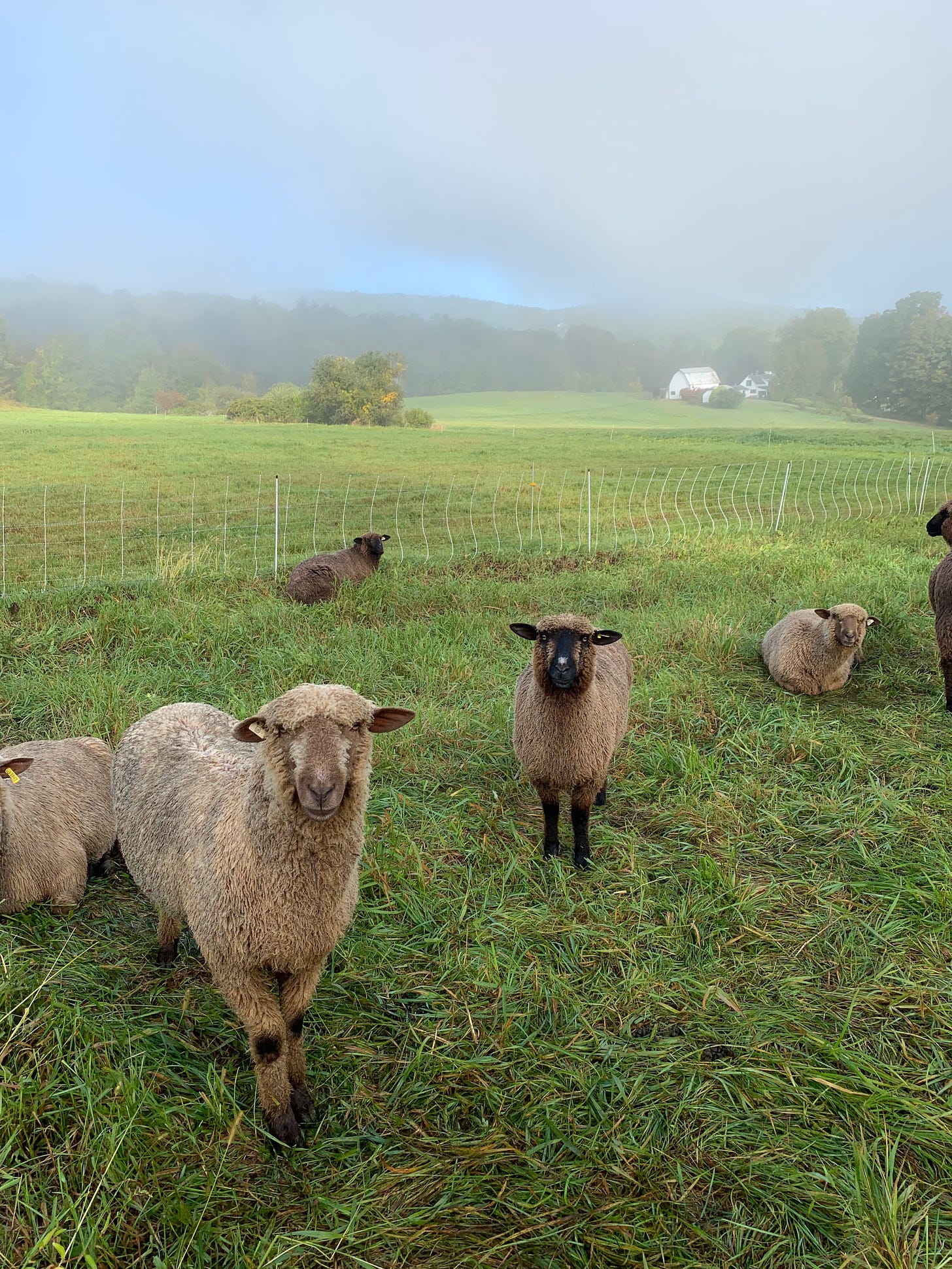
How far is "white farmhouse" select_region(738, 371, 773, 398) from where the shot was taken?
2429 inches

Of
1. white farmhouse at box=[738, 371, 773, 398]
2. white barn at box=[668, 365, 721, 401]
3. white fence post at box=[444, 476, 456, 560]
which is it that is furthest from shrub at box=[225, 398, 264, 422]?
white farmhouse at box=[738, 371, 773, 398]

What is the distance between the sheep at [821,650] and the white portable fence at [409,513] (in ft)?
21.1

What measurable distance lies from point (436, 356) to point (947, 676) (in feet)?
299

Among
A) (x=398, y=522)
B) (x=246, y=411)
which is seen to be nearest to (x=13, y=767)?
(x=398, y=522)

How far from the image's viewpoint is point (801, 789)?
5.09 meters

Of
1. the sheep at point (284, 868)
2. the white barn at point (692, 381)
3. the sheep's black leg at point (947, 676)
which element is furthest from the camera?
the white barn at point (692, 381)

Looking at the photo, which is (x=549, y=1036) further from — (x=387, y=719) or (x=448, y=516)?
(x=448, y=516)

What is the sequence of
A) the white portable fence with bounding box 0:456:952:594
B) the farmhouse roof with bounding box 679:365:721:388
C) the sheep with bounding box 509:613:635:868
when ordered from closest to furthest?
the sheep with bounding box 509:613:635:868 < the white portable fence with bounding box 0:456:952:594 < the farmhouse roof with bounding box 679:365:721:388

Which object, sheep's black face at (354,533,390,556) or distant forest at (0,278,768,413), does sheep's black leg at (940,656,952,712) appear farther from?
distant forest at (0,278,768,413)

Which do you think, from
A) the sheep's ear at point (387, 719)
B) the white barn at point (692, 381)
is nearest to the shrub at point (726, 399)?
the white barn at point (692, 381)

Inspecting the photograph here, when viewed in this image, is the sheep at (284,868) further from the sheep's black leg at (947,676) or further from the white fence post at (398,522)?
the white fence post at (398,522)

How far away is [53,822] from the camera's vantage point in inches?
160

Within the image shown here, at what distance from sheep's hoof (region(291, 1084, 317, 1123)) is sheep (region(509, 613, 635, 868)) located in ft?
6.64

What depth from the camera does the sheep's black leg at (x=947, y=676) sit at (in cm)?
631
